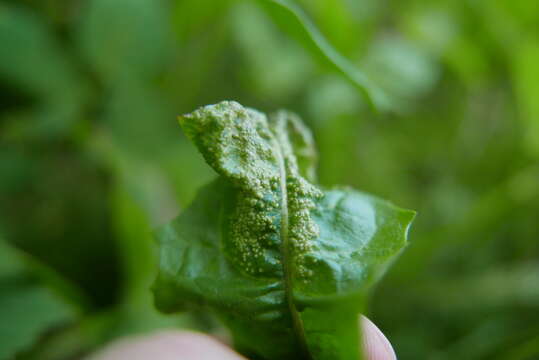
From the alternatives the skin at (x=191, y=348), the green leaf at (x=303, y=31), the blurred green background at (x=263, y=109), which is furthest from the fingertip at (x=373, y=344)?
the blurred green background at (x=263, y=109)

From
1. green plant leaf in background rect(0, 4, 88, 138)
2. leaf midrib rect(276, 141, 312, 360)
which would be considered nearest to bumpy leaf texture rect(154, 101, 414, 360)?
leaf midrib rect(276, 141, 312, 360)

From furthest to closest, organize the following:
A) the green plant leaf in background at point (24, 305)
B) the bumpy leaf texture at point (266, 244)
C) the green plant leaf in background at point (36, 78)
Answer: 1. the green plant leaf in background at point (36, 78)
2. the green plant leaf in background at point (24, 305)
3. the bumpy leaf texture at point (266, 244)

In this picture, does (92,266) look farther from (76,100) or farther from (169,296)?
(169,296)

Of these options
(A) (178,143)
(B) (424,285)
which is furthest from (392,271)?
(A) (178,143)

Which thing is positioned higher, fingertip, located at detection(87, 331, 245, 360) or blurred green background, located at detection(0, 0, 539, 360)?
blurred green background, located at detection(0, 0, 539, 360)

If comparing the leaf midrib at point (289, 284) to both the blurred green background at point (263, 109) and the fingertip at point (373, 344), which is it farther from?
the blurred green background at point (263, 109)

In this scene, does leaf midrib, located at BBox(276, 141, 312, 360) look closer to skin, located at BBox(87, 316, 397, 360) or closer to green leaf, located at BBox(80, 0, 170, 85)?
skin, located at BBox(87, 316, 397, 360)
